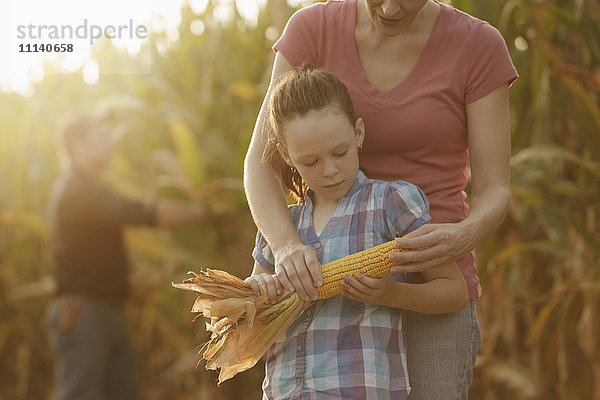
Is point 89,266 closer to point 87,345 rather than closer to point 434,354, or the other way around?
point 87,345

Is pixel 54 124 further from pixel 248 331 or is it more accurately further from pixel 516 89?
pixel 248 331

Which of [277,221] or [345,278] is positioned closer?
[345,278]

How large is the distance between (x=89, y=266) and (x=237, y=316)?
7.92ft

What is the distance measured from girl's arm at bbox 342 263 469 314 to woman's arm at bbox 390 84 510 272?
36 mm

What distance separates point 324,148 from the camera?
3.65 ft

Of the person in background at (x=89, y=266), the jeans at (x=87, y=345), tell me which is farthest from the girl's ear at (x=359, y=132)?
the jeans at (x=87, y=345)

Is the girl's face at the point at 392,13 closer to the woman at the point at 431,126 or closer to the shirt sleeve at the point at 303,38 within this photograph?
the woman at the point at 431,126

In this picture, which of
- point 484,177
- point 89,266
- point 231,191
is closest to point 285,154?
point 484,177

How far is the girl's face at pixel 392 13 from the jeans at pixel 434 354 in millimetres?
451

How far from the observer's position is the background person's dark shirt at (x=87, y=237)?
3354mm

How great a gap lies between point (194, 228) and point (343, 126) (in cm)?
224

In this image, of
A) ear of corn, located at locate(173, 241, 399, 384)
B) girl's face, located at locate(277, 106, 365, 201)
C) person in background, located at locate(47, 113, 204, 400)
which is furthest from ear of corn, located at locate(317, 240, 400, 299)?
person in background, located at locate(47, 113, 204, 400)

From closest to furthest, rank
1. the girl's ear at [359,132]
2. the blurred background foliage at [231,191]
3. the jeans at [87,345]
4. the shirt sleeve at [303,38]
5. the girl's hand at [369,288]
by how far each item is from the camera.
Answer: the girl's hand at [369,288], the girl's ear at [359,132], the shirt sleeve at [303,38], the blurred background foliage at [231,191], the jeans at [87,345]

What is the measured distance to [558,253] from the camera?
221 cm
